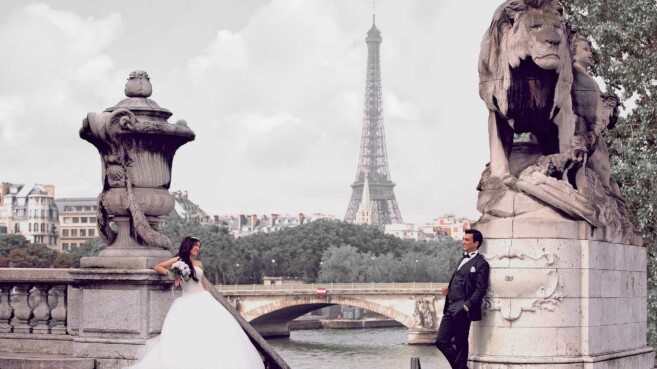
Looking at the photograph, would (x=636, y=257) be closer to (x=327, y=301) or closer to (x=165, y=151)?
(x=165, y=151)

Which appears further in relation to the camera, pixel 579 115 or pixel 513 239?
pixel 579 115

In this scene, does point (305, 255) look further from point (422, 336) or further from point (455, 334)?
point (455, 334)

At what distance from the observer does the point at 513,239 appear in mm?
11406

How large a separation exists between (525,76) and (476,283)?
75.6 inches

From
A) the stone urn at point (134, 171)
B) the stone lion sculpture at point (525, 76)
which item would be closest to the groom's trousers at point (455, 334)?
the stone lion sculpture at point (525, 76)

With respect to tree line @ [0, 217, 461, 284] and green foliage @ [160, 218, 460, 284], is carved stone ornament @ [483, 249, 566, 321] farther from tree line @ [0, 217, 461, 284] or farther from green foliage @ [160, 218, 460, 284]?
green foliage @ [160, 218, 460, 284]

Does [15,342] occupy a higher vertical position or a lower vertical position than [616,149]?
lower

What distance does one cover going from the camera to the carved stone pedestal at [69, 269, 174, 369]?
1156cm

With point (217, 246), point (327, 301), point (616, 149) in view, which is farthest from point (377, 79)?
point (616, 149)

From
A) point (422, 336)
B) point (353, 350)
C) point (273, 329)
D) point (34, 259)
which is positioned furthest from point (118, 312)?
point (34, 259)

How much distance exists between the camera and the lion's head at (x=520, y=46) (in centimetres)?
1138

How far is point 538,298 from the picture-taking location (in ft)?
37.2

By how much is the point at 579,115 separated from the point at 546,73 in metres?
0.91

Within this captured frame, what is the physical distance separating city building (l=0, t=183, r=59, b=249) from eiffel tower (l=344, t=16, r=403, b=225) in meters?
44.3
